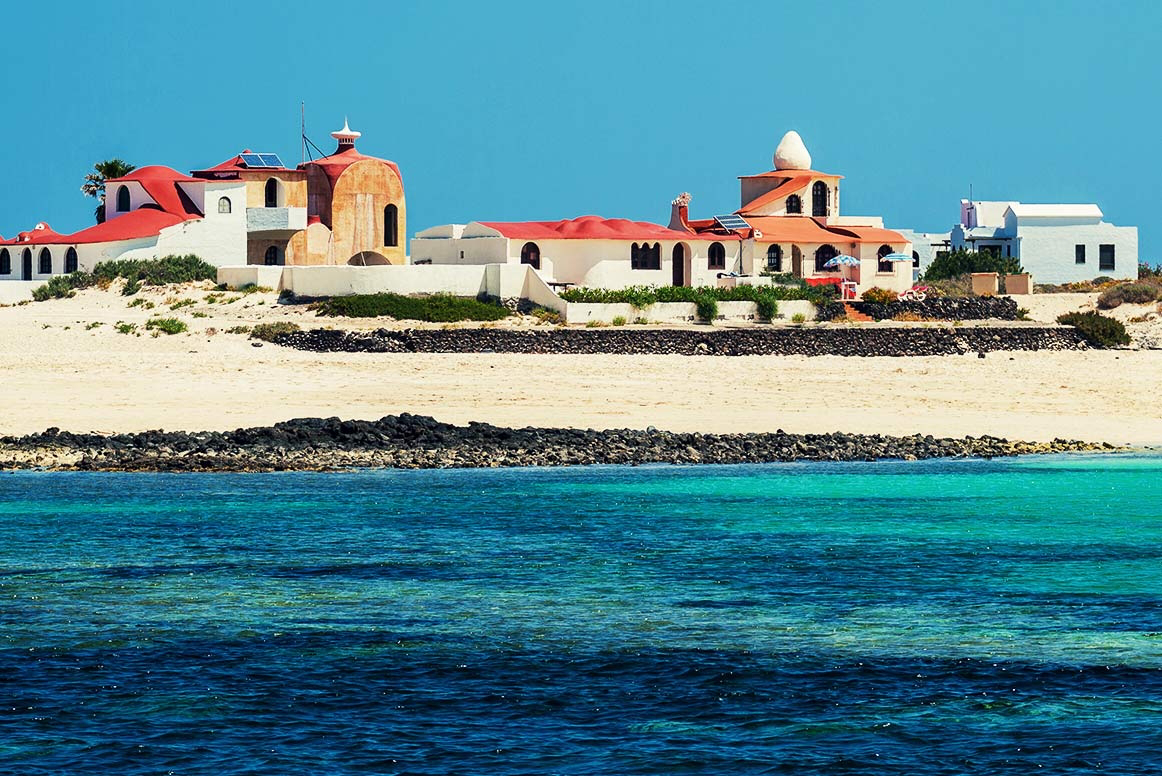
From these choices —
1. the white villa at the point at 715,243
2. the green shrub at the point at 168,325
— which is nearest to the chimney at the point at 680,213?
the white villa at the point at 715,243

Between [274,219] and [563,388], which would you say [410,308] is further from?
[274,219]

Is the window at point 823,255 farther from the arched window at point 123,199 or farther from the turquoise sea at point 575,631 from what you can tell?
the turquoise sea at point 575,631

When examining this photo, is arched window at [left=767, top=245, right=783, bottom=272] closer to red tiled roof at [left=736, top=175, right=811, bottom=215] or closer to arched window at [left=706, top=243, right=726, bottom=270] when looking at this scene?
arched window at [left=706, top=243, right=726, bottom=270]

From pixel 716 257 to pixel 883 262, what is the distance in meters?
8.66

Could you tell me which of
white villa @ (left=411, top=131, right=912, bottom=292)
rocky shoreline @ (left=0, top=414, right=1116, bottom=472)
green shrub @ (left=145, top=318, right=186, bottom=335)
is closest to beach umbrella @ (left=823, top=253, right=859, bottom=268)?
white villa @ (left=411, top=131, right=912, bottom=292)

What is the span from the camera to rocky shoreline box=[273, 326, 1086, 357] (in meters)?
48.6

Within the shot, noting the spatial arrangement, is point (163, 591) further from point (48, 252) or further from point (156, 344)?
point (48, 252)

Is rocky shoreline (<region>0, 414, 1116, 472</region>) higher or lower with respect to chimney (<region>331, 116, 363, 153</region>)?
lower

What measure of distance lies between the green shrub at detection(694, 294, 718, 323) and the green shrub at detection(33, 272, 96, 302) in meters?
22.0

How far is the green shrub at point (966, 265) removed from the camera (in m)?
77.5

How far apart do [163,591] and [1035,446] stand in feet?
65.1

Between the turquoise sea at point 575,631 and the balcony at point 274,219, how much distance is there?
39.4 m

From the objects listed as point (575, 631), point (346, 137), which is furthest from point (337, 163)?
point (575, 631)

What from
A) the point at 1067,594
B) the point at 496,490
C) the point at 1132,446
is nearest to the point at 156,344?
the point at 496,490
